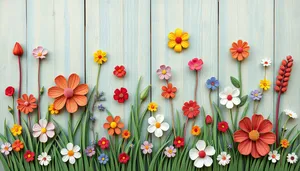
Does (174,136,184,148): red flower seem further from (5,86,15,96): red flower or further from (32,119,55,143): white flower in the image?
(5,86,15,96): red flower

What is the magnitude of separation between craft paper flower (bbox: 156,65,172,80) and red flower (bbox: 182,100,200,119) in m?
0.10

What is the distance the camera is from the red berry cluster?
3.09 ft

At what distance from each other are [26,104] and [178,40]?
0.50 metres

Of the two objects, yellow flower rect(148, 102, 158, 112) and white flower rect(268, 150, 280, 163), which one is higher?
yellow flower rect(148, 102, 158, 112)

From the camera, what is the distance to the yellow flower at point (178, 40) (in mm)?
938

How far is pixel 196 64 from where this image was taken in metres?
0.94

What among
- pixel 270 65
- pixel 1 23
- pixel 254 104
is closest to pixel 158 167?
pixel 254 104

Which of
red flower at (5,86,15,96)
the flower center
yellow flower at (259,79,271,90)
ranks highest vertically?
yellow flower at (259,79,271,90)

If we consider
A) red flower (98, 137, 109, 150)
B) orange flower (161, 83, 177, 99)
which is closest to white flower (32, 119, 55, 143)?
red flower (98, 137, 109, 150)

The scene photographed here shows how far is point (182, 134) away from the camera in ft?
3.10

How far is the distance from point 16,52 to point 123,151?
439 mm

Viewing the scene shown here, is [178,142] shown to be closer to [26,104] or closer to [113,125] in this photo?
[113,125]

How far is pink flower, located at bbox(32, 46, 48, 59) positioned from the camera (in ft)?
3.07

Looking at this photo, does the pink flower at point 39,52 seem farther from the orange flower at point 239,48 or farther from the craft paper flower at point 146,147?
the orange flower at point 239,48
